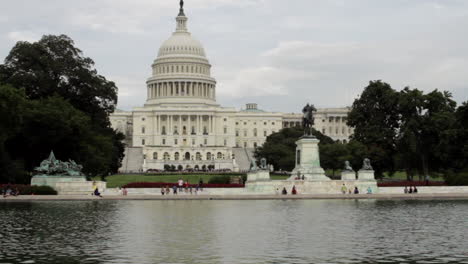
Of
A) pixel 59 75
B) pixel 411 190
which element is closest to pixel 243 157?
pixel 59 75

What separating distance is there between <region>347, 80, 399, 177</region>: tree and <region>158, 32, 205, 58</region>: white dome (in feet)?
329

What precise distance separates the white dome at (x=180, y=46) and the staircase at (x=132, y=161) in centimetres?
2634

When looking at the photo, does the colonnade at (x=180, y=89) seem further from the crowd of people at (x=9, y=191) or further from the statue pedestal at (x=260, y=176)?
the crowd of people at (x=9, y=191)

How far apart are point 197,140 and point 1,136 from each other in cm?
12120

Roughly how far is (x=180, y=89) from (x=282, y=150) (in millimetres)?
70615

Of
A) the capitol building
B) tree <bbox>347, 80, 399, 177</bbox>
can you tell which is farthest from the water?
the capitol building

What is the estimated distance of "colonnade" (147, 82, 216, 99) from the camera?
175250 mm

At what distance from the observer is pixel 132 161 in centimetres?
14625

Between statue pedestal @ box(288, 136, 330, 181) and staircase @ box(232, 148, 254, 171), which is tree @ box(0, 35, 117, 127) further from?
staircase @ box(232, 148, 254, 171)

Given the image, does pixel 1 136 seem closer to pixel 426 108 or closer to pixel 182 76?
pixel 426 108

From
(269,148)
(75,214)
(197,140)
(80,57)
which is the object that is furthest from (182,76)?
(75,214)

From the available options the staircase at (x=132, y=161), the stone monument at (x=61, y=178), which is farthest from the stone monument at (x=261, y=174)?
the staircase at (x=132, y=161)

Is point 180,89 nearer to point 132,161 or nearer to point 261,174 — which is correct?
point 132,161

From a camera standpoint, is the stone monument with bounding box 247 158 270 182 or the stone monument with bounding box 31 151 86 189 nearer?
the stone monument with bounding box 31 151 86 189
